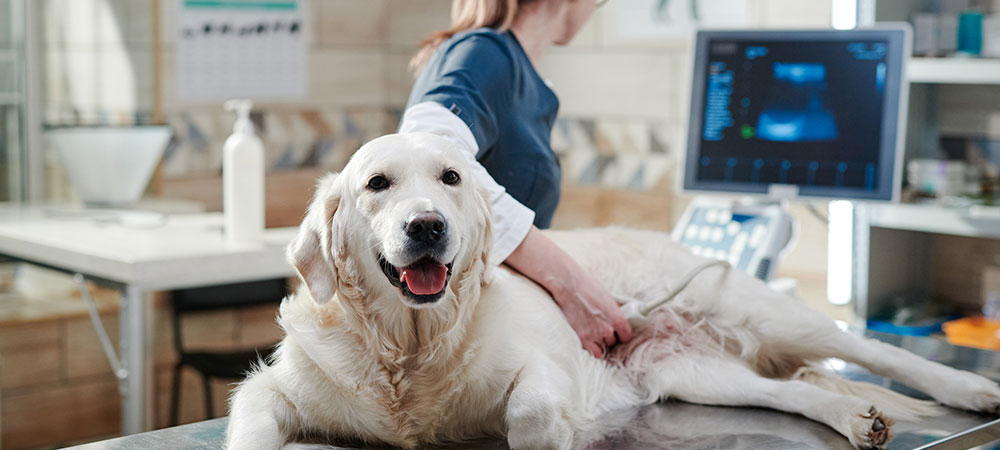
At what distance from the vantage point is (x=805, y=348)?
67.2 inches

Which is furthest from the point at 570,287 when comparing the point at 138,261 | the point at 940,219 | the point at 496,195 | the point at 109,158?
A: the point at 109,158

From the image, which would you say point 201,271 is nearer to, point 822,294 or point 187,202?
point 187,202

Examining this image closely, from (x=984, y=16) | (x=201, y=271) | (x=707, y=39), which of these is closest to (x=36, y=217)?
(x=201, y=271)

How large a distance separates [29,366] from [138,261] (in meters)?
1.45

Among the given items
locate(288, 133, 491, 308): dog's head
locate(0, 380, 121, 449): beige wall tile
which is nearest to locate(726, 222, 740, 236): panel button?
locate(288, 133, 491, 308): dog's head

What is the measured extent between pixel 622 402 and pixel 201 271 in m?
1.57

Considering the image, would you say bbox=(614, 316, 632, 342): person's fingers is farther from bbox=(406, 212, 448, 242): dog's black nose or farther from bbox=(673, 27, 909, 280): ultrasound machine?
bbox=(673, 27, 909, 280): ultrasound machine

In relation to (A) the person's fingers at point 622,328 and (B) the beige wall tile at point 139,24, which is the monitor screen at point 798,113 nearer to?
(A) the person's fingers at point 622,328

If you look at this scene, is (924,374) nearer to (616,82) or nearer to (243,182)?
(243,182)

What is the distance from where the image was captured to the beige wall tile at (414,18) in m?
5.21

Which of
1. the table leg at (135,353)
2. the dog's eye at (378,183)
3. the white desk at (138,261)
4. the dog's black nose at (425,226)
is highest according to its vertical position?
the dog's eye at (378,183)

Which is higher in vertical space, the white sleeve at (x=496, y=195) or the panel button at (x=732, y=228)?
the white sleeve at (x=496, y=195)

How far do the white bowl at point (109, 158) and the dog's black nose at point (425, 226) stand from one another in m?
2.44

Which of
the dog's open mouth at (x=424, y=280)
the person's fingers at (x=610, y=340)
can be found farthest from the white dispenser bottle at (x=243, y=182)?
the dog's open mouth at (x=424, y=280)
